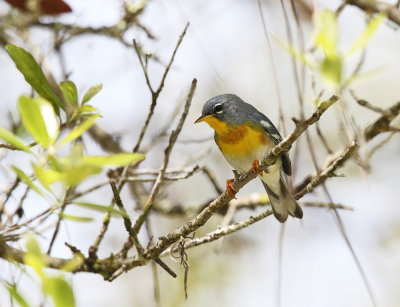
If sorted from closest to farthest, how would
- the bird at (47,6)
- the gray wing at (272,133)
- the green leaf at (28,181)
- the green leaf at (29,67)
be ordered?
the green leaf at (28,181), the green leaf at (29,67), the bird at (47,6), the gray wing at (272,133)

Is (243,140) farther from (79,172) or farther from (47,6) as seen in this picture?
(79,172)

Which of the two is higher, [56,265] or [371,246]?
[371,246]

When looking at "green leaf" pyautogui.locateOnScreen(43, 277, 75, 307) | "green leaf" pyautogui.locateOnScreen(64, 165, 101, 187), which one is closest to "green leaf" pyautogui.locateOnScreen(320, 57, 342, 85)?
"green leaf" pyautogui.locateOnScreen(64, 165, 101, 187)

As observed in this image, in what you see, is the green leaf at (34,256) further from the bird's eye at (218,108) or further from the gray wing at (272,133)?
the bird's eye at (218,108)

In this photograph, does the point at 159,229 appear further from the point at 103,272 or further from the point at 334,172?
the point at 334,172

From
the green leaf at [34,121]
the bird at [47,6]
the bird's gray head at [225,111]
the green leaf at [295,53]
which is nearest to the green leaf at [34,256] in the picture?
the green leaf at [34,121]

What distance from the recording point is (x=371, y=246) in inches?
199

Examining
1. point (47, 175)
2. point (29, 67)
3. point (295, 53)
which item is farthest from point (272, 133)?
point (47, 175)

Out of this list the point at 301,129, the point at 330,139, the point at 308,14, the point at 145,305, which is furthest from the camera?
the point at 330,139

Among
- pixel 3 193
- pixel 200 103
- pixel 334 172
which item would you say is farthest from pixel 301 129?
pixel 200 103

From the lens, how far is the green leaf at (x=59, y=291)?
72 cm

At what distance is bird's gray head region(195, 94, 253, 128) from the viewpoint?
345 centimetres

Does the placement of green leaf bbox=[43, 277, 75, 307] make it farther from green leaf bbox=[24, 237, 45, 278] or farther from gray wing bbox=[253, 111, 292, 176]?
gray wing bbox=[253, 111, 292, 176]

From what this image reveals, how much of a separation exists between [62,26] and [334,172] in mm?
2196
